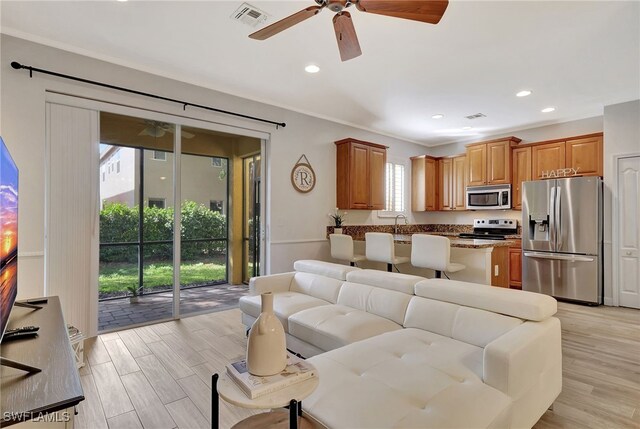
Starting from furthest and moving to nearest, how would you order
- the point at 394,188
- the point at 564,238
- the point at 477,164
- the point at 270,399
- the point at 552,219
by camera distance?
the point at 394,188 → the point at 477,164 → the point at 552,219 → the point at 564,238 → the point at 270,399

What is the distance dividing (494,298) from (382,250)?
6.76 ft

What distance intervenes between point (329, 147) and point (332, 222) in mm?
1252

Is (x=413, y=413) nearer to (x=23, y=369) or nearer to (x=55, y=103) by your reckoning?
(x=23, y=369)

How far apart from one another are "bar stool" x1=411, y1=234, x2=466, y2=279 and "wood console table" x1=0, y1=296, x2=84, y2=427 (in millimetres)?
3162

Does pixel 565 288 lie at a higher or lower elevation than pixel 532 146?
lower

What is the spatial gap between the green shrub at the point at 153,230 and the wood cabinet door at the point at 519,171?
512 centimetres

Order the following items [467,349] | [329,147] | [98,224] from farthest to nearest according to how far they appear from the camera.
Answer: [329,147] → [98,224] → [467,349]

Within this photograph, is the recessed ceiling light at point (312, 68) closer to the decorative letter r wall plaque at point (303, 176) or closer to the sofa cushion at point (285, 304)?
the decorative letter r wall plaque at point (303, 176)

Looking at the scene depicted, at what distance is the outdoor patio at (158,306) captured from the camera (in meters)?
3.68

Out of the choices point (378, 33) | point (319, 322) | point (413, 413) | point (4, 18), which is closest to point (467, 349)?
point (413, 413)

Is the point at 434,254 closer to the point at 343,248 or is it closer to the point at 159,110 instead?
the point at 343,248

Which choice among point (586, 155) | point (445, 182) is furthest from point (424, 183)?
point (586, 155)

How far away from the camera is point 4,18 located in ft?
8.71

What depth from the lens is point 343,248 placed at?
4461 mm
